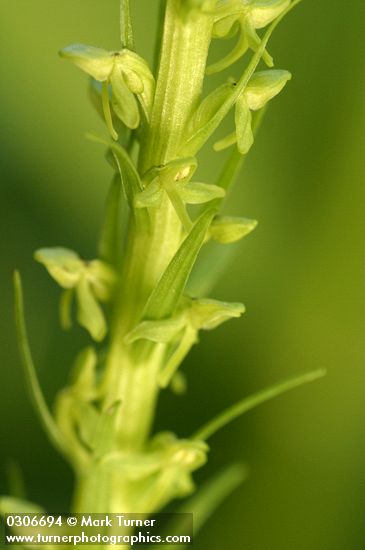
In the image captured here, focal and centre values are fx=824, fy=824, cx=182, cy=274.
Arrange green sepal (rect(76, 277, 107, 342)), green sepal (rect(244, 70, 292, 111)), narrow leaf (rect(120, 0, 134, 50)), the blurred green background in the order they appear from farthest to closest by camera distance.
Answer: the blurred green background
green sepal (rect(76, 277, 107, 342))
green sepal (rect(244, 70, 292, 111))
narrow leaf (rect(120, 0, 134, 50))

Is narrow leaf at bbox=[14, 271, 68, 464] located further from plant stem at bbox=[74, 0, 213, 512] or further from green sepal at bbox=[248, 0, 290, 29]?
green sepal at bbox=[248, 0, 290, 29]

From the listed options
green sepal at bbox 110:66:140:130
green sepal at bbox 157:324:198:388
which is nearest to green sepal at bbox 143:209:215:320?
green sepal at bbox 157:324:198:388

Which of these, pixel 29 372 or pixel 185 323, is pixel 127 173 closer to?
pixel 185 323

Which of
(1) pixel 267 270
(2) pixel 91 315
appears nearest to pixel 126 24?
(2) pixel 91 315

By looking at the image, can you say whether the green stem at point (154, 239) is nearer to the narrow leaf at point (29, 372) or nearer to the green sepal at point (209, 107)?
the green sepal at point (209, 107)

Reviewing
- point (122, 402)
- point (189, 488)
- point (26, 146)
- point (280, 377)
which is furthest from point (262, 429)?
point (26, 146)
